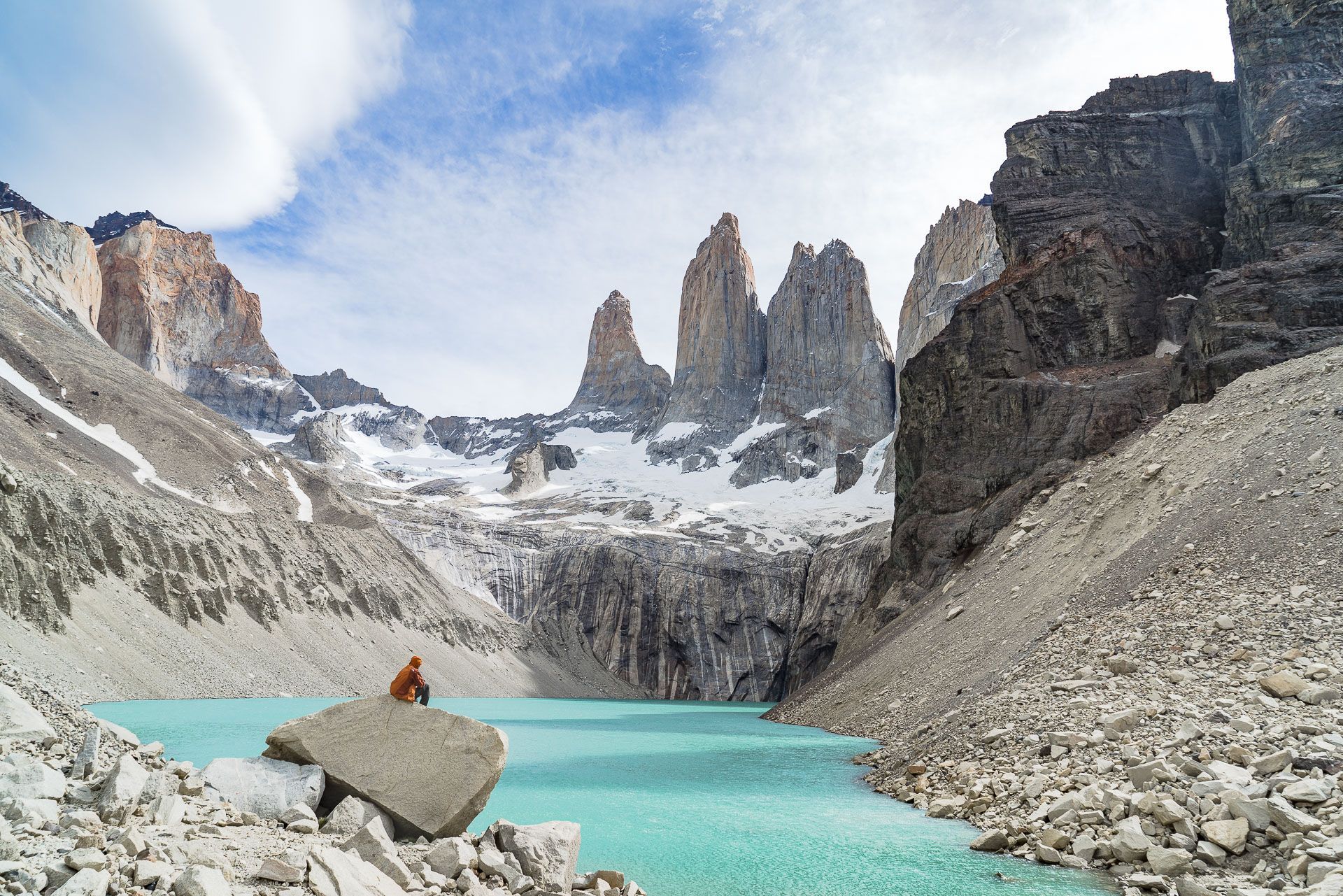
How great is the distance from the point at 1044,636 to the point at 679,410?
151 metres

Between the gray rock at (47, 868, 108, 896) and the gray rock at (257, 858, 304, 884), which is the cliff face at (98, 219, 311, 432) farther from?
the gray rock at (47, 868, 108, 896)

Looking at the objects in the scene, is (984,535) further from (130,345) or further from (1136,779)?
(130,345)

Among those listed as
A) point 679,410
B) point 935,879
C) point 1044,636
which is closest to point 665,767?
point 1044,636

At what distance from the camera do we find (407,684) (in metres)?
11.2

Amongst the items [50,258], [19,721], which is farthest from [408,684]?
[50,258]

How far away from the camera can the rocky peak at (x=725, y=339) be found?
6476 inches

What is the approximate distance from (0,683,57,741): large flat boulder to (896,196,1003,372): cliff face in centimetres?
8827

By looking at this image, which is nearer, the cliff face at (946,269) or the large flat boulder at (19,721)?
the large flat boulder at (19,721)

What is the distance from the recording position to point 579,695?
7831cm

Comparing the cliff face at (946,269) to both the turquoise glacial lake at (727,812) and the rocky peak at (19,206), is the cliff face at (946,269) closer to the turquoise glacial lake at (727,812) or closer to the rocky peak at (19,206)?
the turquoise glacial lake at (727,812)

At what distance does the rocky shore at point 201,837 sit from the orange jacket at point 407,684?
3.59ft

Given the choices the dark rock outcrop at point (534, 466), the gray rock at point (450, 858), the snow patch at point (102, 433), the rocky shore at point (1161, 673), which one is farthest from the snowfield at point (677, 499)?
the gray rock at point (450, 858)

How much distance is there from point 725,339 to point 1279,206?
4993 inches

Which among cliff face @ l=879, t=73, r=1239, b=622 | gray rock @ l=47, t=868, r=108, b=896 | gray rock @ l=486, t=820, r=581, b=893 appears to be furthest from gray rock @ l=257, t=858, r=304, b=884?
cliff face @ l=879, t=73, r=1239, b=622
